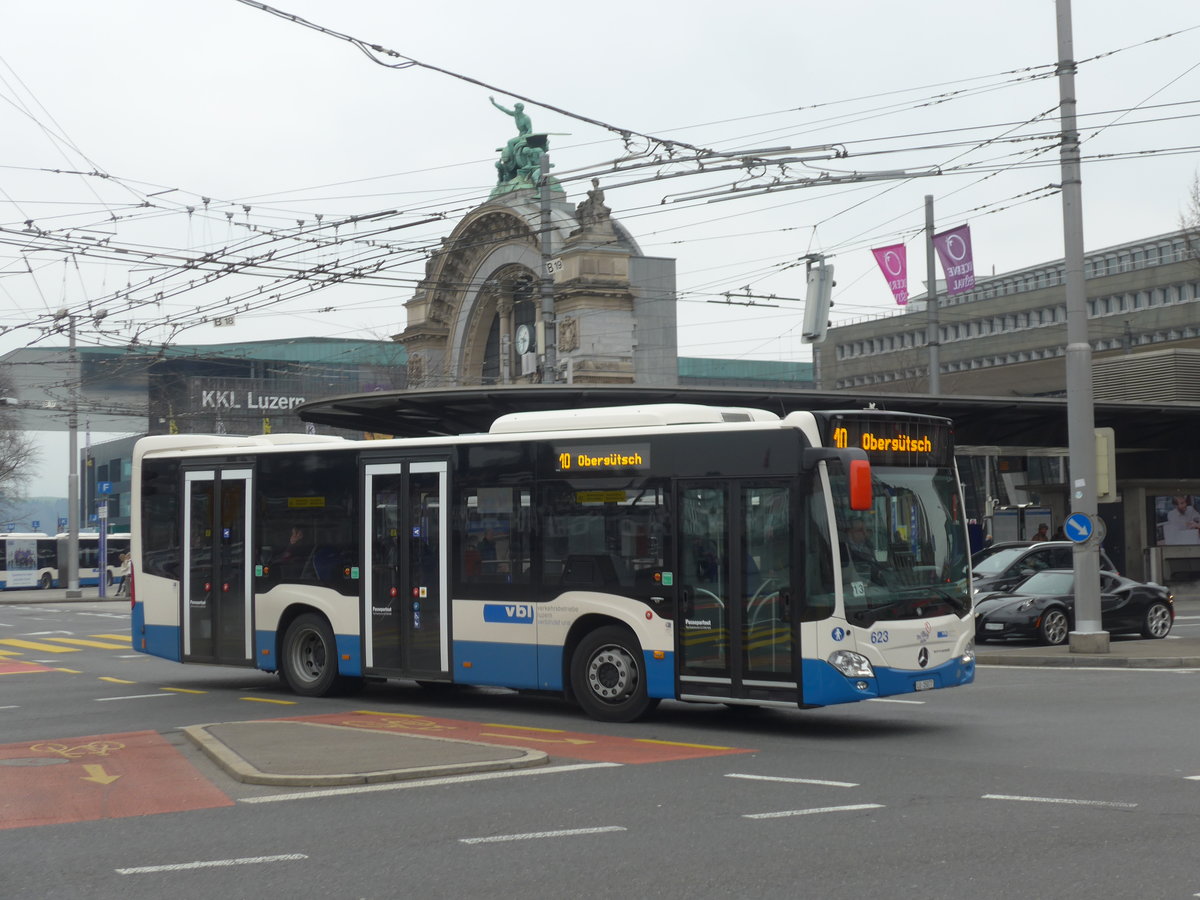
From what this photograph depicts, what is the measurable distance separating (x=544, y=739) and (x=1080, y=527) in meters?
9.92

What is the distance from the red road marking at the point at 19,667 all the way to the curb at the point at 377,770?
9018 millimetres

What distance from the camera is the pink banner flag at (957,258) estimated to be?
101 ft

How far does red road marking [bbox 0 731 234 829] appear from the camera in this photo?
9.34m

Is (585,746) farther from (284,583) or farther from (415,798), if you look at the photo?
(284,583)

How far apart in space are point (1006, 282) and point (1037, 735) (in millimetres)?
84237

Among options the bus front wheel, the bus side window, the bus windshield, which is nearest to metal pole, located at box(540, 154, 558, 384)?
the bus front wheel

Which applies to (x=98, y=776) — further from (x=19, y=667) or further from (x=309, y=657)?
(x=19, y=667)

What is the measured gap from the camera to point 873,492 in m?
12.8

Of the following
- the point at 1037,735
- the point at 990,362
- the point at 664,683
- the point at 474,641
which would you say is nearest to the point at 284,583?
the point at 474,641

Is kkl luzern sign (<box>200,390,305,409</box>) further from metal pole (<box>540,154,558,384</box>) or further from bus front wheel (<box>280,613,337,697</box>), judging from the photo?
bus front wheel (<box>280,613,337,697</box>)

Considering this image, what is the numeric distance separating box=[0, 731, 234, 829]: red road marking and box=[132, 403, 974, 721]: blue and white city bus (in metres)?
3.25

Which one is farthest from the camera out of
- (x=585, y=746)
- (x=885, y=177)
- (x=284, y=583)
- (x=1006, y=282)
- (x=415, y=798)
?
(x=1006, y=282)

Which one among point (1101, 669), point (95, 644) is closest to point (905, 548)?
point (1101, 669)

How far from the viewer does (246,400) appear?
8131 centimetres
